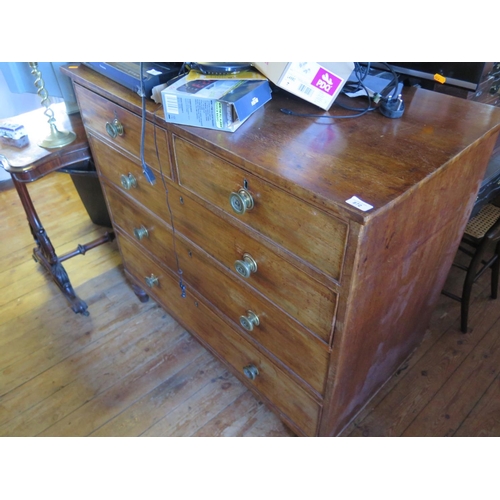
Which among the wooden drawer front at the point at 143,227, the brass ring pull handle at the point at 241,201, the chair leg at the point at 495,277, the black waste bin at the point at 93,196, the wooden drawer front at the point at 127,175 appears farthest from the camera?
the black waste bin at the point at 93,196

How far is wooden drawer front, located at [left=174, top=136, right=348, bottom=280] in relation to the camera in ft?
2.47

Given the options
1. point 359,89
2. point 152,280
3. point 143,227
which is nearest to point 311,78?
point 359,89

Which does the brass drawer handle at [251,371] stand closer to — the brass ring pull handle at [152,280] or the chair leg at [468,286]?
the brass ring pull handle at [152,280]

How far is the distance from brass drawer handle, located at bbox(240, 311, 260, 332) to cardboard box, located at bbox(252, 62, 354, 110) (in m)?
0.52

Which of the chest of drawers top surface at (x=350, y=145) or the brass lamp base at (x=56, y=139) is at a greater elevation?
the chest of drawers top surface at (x=350, y=145)

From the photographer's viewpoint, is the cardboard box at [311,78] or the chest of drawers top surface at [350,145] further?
the cardboard box at [311,78]

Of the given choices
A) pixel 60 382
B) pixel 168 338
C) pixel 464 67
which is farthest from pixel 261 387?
pixel 464 67

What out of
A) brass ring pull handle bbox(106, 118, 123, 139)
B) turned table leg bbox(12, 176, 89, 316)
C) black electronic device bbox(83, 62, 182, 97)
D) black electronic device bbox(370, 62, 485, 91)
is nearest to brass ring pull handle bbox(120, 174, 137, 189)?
brass ring pull handle bbox(106, 118, 123, 139)

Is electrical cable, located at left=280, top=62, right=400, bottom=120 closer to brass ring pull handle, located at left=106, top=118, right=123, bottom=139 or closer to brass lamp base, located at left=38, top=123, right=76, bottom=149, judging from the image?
brass ring pull handle, located at left=106, top=118, right=123, bottom=139

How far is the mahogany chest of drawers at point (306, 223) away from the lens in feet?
2.50

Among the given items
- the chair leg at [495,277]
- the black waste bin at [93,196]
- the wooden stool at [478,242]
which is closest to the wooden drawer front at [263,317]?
the wooden stool at [478,242]

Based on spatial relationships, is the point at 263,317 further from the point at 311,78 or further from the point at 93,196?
the point at 93,196

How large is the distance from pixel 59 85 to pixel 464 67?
1.43 meters

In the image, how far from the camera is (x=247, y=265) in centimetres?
97
